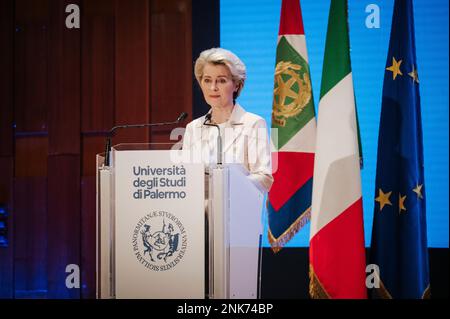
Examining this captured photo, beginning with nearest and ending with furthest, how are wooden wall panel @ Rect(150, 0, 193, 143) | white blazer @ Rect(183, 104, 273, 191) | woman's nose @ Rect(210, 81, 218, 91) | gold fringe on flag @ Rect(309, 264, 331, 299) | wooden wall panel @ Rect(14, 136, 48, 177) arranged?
white blazer @ Rect(183, 104, 273, 191) < woman's nose @ Rect(210, 81, 218, 91) < gold fringe on flag @ Rect(309, 264, 331, 299) < wooden wall panel @ Rect(150, 0, 193, 143) < wooden wall panel @ Rect(14, 136, 48, 177)

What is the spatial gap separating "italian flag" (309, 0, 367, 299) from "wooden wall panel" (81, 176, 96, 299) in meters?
1.80

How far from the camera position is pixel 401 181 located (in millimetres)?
3576

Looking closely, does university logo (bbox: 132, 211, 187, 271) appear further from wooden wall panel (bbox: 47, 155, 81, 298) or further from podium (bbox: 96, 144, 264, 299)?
wooden wall panel (bbox: 47, 155, 81, 298)

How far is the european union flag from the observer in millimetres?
3514

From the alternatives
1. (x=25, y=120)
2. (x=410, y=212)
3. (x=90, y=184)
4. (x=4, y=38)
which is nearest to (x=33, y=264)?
(x=90, y=184)

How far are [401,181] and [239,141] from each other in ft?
3.96

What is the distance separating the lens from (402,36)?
3.63m

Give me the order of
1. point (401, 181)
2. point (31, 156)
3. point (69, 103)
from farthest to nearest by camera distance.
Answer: point (31, 156) → point (69, 103) → point (401, 181)

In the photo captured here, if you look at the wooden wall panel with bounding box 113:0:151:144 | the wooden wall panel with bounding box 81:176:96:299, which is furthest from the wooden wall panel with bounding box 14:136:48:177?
the wooden wall panel with bounding box 113:0:151:144

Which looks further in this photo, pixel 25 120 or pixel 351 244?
pixel 25 120

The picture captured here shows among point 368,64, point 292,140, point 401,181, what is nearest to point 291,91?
point 292,140

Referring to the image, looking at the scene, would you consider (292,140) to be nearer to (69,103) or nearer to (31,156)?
(69,103)
